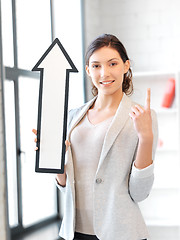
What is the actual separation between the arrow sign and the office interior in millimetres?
1498

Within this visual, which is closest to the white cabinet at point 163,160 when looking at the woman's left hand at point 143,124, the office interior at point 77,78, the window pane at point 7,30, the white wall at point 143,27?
the office interior at point 77,78

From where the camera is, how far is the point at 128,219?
54.1 inches

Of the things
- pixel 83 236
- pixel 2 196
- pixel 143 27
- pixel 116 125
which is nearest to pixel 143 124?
pixel 116 125

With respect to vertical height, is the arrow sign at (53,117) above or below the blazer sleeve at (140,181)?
above

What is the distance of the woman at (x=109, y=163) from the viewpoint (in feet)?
4.43

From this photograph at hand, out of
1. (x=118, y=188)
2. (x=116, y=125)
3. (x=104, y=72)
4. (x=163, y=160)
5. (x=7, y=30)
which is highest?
(x=7, y=30)

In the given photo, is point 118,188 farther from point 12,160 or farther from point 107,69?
point 12,160

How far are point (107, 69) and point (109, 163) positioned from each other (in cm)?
33

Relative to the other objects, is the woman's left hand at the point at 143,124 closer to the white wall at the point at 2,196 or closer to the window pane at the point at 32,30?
the white wall at the point at 2,196

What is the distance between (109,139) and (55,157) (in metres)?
0.20

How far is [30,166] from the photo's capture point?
3176 millimetres

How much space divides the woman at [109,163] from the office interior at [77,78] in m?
1.49

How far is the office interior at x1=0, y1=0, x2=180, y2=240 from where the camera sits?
2924 millimetres

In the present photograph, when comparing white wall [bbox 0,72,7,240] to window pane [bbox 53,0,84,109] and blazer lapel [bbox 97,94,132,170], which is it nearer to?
blazer lapel [bbox 97,94,132,170]
